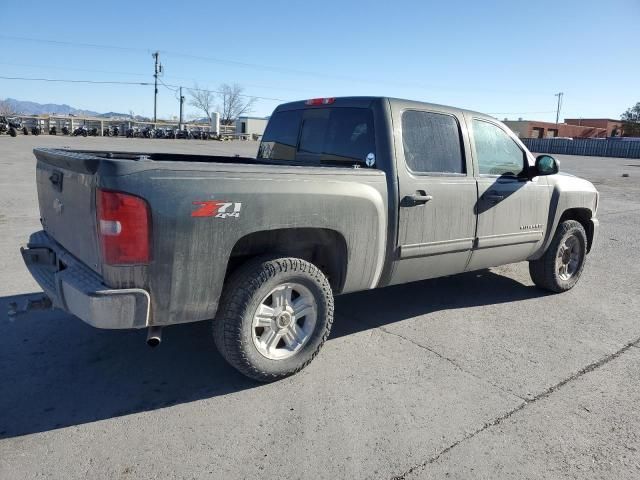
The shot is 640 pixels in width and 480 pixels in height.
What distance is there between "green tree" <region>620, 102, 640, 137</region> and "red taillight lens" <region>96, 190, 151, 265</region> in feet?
298

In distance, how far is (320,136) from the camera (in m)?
4.33

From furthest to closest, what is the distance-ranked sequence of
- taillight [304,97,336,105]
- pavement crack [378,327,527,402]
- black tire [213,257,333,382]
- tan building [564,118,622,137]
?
tan building [564,118,622,137] → taillight [304,97,336,105] → pavement crack [378,327,527,402] → black tire [213,257,333,382]

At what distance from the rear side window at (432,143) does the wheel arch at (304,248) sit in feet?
3.02

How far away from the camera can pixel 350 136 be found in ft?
13.2

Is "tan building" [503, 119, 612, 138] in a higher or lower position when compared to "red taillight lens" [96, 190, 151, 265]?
higher

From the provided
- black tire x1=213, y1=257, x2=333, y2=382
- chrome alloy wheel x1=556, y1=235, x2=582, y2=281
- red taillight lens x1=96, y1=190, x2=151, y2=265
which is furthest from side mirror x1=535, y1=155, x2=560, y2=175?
red taillight lens x1=96, y1=190, x2=151, y2=265

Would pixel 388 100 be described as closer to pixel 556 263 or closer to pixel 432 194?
pixel 432 194

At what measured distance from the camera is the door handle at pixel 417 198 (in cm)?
375

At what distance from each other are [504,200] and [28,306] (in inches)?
151

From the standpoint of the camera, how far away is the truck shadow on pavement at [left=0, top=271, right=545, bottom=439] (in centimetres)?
295

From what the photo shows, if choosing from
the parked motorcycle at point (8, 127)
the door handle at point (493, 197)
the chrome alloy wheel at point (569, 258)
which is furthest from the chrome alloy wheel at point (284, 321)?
the parked motorcycle at point (8, 127)

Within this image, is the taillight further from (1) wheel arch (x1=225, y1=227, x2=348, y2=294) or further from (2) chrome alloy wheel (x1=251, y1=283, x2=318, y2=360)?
(2) chrome alloy wheel (x1=251, y1=283, x2=318, y2=360)

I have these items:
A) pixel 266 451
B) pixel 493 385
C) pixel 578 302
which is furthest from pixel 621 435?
pixel 578 302

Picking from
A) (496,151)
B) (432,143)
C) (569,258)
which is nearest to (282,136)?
(432,143)
